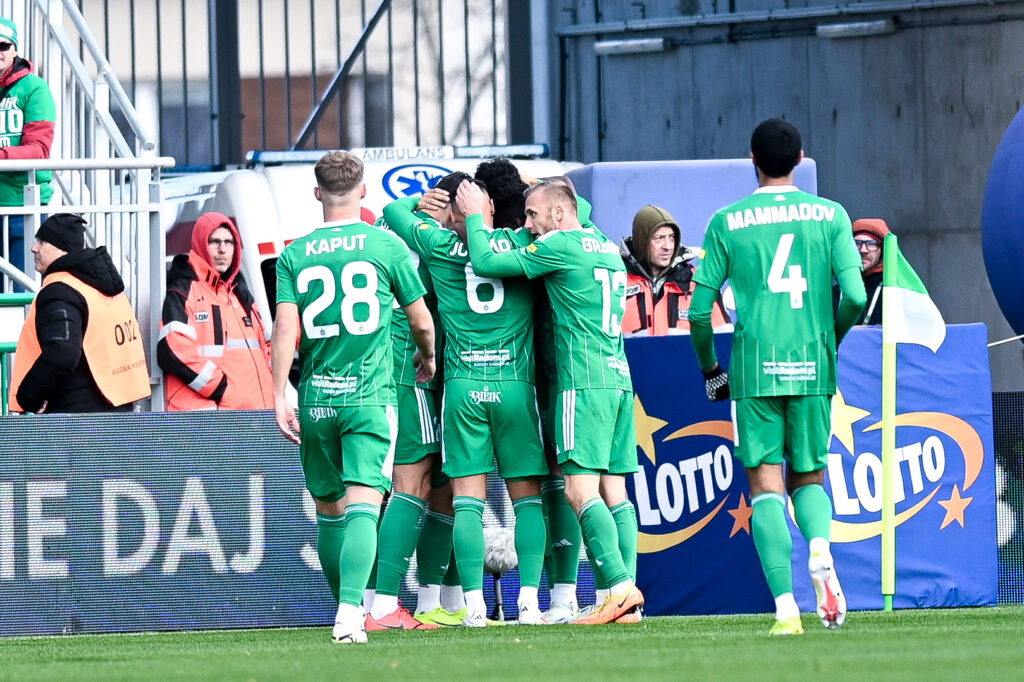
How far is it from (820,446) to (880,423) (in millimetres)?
1873

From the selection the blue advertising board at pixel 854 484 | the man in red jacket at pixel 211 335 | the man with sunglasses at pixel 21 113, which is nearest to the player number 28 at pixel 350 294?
the blue advertising board at pixel 854 484

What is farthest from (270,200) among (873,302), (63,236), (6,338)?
(873,302)

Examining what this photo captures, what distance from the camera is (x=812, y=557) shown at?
7.88 meters

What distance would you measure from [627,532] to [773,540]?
1.16m

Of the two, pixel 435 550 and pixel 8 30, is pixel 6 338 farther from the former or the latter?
pixel 435 550

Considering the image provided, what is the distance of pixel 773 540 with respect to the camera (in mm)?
8148

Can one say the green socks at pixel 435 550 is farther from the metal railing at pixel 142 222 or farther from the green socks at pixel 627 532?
the metal railing at pixel 142 222

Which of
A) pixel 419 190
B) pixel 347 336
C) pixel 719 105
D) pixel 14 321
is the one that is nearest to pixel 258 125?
pixel 719 105

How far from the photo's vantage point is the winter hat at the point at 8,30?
12593 millimetres

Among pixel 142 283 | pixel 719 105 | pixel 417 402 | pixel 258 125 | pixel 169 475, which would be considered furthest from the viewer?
pixel 258 125

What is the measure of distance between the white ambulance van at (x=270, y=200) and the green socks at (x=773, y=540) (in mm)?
6567

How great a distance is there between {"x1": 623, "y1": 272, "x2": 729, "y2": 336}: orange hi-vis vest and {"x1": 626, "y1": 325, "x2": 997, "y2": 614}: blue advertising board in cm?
104

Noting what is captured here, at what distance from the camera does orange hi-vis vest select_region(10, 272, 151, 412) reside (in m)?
10.5

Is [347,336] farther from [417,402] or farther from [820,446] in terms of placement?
[820,446]
